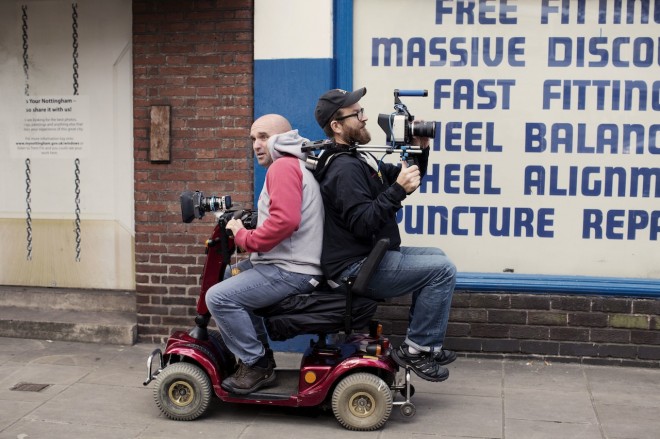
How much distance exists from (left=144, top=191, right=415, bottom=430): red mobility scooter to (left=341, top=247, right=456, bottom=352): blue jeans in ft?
0.42

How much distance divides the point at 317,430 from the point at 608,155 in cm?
290

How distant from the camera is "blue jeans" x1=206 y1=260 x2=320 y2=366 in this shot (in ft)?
16.6

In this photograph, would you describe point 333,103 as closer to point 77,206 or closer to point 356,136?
point 356,136

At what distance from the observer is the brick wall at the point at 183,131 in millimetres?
6625

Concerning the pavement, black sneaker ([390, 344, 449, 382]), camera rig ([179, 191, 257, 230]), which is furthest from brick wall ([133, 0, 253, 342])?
black sneaker ([390, 344, 449, 382])

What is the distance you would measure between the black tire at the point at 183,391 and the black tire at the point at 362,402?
758mm

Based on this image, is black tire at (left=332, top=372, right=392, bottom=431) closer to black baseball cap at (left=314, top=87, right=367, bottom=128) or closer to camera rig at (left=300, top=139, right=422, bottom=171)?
camera rig at (left=300, top=139, right=422, bottom=171)

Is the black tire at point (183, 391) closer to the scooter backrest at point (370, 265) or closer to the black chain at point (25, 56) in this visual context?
the scooter backrest at point (370, 265)

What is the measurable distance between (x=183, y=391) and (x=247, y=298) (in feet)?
2.36

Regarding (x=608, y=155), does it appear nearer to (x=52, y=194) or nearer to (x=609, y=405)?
(x=609, y=405)

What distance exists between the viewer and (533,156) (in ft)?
21.3

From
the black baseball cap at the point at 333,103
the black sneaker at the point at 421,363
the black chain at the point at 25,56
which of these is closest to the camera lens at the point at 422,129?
the black baseball cap at the point at 333,103

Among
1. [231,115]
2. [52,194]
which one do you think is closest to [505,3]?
[231,115]

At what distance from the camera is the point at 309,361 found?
520 cm
